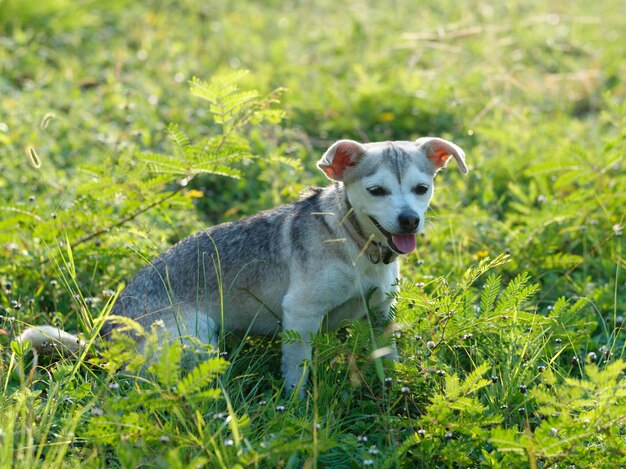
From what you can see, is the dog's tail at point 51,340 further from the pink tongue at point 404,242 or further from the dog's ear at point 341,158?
the pink tongue at point 404,242

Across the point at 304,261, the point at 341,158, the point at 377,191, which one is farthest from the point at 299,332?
the point at 341,158

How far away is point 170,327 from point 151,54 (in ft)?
20.4

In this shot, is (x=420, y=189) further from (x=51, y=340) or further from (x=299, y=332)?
(x=51, y=340)

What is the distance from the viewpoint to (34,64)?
389 inches

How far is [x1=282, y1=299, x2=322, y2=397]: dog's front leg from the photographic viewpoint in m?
4.88

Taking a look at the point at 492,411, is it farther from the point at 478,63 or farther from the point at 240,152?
the point at 478,63

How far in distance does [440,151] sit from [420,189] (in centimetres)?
41

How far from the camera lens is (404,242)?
185 inches

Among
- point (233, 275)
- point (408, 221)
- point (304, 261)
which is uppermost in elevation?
point (408, 221)

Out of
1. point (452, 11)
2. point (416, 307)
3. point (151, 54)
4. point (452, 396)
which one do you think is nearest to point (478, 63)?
point (452, 11)

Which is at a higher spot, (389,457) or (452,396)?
(452,396)

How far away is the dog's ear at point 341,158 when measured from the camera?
4750 millimetres

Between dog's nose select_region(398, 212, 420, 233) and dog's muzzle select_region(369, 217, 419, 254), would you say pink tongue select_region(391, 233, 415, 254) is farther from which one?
dog's nose select_region(398, 212, 420, 233)

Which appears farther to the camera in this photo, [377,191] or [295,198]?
[295,198]
